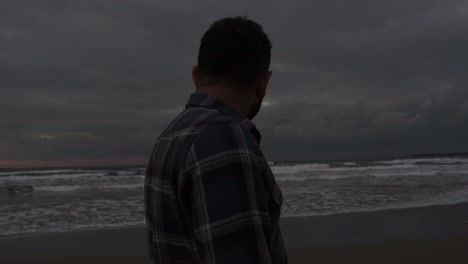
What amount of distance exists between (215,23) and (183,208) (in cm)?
56

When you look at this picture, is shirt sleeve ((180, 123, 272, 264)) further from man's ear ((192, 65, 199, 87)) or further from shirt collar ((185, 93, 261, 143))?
man's ear ((192, 65, 199, 87))

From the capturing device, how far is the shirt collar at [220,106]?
4.07 ft

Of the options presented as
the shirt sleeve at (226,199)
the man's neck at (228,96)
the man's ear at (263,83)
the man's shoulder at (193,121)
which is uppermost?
the man's ear at (263,83)

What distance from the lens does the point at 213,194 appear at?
3.43 ft

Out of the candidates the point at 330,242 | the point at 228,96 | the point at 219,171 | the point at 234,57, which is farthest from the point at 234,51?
the point at 330,242

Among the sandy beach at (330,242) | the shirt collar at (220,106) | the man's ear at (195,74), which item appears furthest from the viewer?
the sandy beach at (330,242)

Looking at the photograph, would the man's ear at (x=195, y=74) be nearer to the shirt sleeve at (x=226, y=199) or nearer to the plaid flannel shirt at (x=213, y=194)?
the plaid flannel shirt at (x=213, y=194)

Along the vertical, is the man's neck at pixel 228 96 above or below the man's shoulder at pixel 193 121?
above

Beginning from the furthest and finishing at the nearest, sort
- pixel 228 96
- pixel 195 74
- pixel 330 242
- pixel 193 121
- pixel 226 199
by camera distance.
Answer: pixel 330 242 → pixel 195 74 → pixel 228 96 → pixel 193 121 → pixel 226 199

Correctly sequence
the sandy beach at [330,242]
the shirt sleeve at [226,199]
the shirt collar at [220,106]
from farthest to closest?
the sandy beach at [330,242] → the shirt collar at [220,106] → the shirt sleeve at [226,199]

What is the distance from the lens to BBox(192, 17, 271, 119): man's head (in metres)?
1.25

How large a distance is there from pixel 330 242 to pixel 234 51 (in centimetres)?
773

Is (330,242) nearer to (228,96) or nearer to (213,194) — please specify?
(228,96)

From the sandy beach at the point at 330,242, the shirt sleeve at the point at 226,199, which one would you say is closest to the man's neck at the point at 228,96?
the shirt sleeve at the point at 226,199
